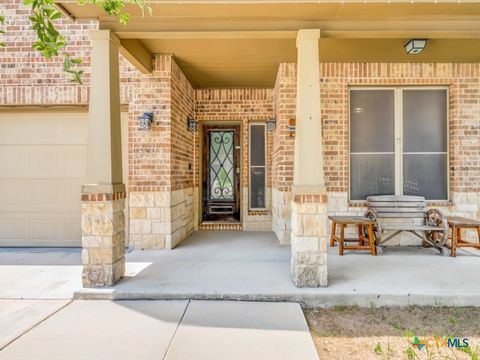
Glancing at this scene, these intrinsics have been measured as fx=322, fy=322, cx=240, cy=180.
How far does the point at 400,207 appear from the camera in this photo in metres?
5.02

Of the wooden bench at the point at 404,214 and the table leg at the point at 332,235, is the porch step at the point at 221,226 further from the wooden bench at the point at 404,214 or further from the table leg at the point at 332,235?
the wooden bench at the point at 404,214

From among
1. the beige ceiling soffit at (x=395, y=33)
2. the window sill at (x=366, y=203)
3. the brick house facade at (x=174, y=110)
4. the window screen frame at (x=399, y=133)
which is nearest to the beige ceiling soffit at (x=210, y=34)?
the beige ceiling soffit at (x=395, y=33)

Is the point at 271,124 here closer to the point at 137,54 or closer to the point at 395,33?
the point at 137,54

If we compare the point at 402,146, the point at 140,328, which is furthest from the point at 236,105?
the point at 140,328

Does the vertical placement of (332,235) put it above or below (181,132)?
below

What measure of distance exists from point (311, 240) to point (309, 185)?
0.59m

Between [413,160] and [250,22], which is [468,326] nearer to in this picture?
[413,160]

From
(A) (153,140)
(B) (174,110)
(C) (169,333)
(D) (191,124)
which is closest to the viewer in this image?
(C) (169,333)

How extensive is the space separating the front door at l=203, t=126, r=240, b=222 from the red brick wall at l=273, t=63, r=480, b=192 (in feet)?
6.10

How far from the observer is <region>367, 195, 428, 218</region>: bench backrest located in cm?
500

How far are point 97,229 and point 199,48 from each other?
9.38 feet

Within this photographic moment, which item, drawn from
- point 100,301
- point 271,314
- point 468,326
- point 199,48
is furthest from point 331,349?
point 199,48

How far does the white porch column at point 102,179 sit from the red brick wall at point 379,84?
9.03 feet

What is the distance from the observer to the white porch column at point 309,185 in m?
3.45
